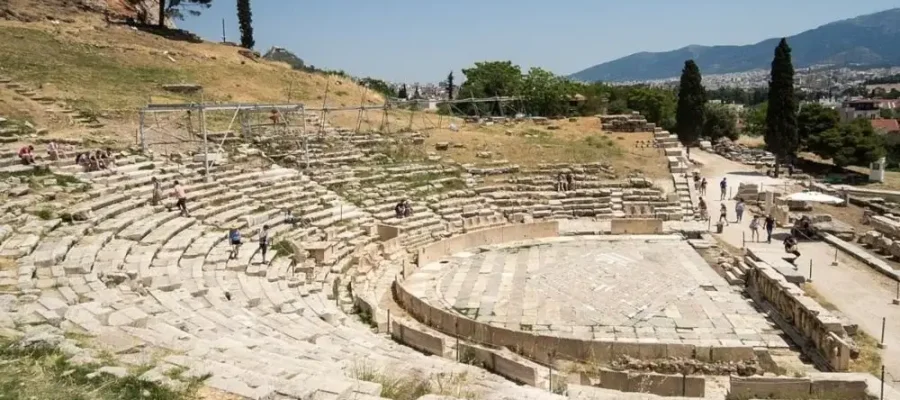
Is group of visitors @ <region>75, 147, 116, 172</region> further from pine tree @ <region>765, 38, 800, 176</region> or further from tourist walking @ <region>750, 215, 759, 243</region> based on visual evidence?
pine tree @ <region>765, 38, 800, 176</region>

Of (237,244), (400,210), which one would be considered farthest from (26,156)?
(400,210)

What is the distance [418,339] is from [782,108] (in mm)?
31896

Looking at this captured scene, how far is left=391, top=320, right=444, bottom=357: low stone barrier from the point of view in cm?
1120

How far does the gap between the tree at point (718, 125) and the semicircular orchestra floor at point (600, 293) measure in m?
37.1

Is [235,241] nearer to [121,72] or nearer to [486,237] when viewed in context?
[486,237]

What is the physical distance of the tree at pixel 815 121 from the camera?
41.8 meters

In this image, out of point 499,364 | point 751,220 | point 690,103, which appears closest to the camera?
point 499,364

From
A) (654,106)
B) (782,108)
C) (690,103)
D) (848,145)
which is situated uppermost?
(654,106)

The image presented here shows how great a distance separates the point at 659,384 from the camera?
9953 millimetres

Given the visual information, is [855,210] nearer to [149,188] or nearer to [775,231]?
[775,231]

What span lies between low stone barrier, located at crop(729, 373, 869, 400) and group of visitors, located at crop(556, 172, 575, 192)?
16276 mm

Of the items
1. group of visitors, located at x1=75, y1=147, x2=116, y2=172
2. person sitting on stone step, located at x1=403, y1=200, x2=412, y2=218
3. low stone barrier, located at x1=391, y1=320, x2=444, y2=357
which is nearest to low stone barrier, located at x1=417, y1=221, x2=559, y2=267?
person sitting on stone step, located at x1=403, y1=200, x2=412, y2=218

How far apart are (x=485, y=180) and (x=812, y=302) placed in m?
14.4

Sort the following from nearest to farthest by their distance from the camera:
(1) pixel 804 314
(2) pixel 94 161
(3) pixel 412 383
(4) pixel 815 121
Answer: (3) pixel 412 383, (1) pixel 804 314, (2) pixel 94 161, (4) pixel 815 121
